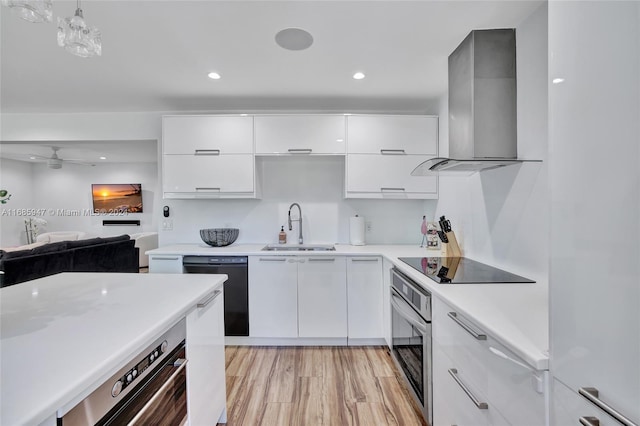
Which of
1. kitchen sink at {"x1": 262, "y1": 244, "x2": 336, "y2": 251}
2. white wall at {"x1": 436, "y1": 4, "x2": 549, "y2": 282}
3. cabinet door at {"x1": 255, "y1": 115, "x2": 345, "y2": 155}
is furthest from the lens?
kitchen sink at {"x1": 262, "y1": 244, "x2": 336, "y2": 251}

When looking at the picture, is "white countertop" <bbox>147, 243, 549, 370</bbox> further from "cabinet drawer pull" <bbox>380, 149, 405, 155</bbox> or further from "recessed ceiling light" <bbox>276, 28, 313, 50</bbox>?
"recessed ceiling light" <bbox>276, 28, 313, 50</bbox>

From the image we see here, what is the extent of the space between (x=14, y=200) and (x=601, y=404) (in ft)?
34.2

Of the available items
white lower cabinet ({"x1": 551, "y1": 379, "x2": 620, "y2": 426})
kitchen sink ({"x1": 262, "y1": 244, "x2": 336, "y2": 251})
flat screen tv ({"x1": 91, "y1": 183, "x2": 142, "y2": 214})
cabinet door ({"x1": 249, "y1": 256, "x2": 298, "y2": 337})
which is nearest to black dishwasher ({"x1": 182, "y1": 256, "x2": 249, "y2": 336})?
cabinet door ({"x1": 249, "y1": 256, "x2": 298, "y2": 337})

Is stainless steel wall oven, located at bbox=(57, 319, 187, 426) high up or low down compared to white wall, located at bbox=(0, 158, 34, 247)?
down

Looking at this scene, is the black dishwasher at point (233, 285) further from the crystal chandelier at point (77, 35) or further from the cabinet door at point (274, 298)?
the crystal chandelier at point (77, 35)

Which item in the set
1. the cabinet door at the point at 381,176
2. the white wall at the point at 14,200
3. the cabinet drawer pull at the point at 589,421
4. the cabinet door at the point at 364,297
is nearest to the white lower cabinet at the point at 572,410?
the cabinet drawer pull at the point at 589,421

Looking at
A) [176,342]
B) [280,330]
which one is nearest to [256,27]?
[176,342]

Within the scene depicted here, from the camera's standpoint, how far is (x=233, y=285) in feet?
8.56

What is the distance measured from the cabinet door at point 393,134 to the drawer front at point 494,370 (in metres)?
1.79

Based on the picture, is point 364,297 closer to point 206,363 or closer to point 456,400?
point 456,400

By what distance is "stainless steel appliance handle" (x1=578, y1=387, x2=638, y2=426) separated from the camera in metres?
0.55

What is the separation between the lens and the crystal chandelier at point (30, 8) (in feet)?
2.95

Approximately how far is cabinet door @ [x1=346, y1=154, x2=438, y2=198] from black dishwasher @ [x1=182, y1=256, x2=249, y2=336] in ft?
4.23

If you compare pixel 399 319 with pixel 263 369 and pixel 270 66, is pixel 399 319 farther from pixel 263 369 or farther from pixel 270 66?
pixel 270 66
